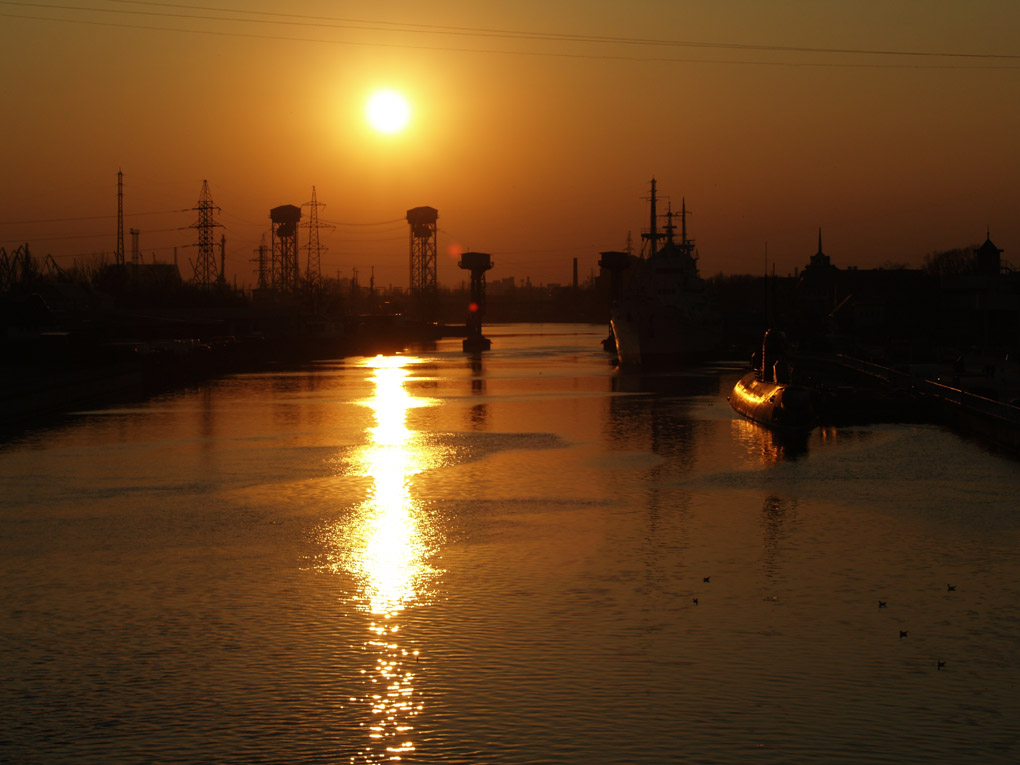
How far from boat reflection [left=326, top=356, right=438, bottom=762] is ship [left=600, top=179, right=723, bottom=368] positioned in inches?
2511

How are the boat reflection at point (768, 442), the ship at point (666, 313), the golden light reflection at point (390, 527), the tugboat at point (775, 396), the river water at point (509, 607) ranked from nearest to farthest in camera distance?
the river water at point (509, 607) → the golden light reflection at point (390, 527) → the boat reflection at point (768, 442) → the tugboat at point (775, 396) → the ship at point (666, 313)

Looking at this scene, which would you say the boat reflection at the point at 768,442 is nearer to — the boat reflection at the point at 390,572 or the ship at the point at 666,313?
the boat reflection at the point at 390,572

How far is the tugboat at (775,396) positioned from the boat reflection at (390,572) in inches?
606

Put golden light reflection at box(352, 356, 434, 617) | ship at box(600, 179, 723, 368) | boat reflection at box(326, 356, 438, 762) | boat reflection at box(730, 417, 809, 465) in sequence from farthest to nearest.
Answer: ship at box(600, 179, 723, 368), boat reflection at box(730, 417, 809, 465), golden light reflection at box(352, 356, 434, 617), boat reflection at box(326, 356, 438, 762)

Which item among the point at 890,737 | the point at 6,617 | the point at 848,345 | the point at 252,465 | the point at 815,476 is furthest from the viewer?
the point at 848,345

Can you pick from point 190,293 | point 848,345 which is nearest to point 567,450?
point 848,345

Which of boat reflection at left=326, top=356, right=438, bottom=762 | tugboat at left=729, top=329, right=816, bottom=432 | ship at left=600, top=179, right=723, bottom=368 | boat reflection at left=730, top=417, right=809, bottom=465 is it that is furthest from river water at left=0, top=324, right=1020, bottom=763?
ship at left=600, top=179, right=723, bottom=368

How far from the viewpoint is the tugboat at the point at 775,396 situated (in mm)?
46719

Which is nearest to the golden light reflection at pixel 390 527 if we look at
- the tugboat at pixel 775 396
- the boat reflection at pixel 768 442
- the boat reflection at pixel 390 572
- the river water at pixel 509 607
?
the boat reflection at pixel 390 572

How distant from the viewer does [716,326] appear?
11925 cm

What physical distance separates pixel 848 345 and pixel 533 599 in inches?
3389

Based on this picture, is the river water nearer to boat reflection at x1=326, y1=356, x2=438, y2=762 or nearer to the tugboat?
boat reflection at x1=326, y1=356, x2=438, y2=762

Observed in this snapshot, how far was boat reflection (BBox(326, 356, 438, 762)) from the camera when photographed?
13.4 metres

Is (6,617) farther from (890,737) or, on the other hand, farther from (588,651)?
(890,737)
